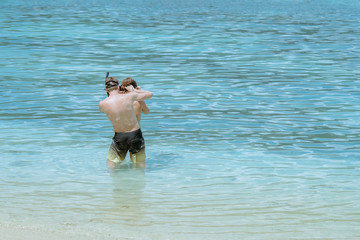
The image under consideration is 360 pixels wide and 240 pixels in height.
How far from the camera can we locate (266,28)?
35.7 meters

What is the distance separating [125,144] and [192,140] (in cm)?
304

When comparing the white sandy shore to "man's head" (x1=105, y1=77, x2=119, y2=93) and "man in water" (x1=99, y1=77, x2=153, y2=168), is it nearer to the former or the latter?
"man in water" (x1=99, y1=77, x2=153, y2=168)

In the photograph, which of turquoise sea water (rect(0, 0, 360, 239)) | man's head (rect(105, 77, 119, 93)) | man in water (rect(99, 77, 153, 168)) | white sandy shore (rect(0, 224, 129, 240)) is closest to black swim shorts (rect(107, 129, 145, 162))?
man in water (rect(99, 77, 153, 168))

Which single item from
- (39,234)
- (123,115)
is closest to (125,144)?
(123,115)

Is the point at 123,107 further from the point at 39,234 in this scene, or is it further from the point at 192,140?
the point at 192,140

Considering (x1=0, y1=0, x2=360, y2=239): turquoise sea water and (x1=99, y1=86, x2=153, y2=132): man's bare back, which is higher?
(x1=99, y1=86, x2=153, y2=132): man's bare back

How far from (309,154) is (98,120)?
5.05 metres

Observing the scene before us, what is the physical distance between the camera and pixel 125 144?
9469 millimetres

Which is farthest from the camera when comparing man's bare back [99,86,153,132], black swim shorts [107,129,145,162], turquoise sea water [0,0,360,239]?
black swim shorts [107,129,145,162]

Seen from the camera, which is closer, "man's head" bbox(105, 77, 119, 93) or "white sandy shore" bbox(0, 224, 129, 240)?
"white sandy shore" bbox(0, 224, 129, 240)

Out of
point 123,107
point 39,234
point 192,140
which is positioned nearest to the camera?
point 39,234

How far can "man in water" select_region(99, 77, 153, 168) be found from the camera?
9.23 m

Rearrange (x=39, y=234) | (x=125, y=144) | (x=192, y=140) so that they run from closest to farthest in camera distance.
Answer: (x=39, y=234) → (x=125, y=144) → (x=192, y=140)

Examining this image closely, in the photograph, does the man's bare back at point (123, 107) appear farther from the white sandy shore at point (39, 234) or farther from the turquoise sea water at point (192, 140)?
the white sandy shore at point (39, 234)
